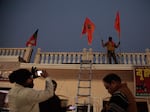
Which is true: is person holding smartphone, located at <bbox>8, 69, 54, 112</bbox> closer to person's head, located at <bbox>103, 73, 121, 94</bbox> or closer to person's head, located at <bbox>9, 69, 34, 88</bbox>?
person's head, located at <bbox>9, 69, 34, 88</bbox>

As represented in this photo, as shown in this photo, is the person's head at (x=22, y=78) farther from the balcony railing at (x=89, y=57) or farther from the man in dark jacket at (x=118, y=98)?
the balcony railing at (x=89, y=57)

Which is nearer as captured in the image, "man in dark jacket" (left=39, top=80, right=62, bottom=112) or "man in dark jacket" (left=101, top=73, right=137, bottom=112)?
A: "man in dark jacket" (left=101, top=73, right=137, bottom=112)

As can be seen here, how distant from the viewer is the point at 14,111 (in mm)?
1795

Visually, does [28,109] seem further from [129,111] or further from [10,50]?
[10,50]

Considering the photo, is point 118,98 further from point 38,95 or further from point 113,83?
point 38,95

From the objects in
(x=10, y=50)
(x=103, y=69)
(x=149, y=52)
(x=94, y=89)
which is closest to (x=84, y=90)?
(x=94, y=89)

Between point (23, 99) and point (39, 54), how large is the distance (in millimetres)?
5066

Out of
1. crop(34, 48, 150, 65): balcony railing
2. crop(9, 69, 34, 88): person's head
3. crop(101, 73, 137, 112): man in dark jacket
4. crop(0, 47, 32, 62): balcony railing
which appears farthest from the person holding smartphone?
crop(0, 47, 32, 62): balcony railing

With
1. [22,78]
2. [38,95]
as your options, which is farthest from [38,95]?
[22,78]

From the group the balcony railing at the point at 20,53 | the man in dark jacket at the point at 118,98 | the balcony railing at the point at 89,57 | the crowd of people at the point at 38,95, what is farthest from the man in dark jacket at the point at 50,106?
the balcony railing at the point at 20,53

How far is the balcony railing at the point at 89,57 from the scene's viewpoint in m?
6.27

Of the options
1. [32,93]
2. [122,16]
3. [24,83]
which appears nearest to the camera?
[32,93]

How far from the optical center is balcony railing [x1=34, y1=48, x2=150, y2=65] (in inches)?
247

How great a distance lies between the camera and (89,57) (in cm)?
641
